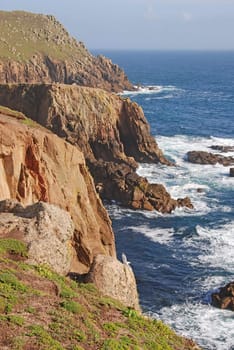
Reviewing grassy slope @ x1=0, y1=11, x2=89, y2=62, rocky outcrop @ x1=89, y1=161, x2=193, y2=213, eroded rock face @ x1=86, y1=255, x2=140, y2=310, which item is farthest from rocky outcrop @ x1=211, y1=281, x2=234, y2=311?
grassy slope @ x1=0, y1=11, x2=89, y2=62

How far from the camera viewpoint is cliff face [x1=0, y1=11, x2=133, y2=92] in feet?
452

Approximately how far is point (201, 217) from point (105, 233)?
21.9 metres

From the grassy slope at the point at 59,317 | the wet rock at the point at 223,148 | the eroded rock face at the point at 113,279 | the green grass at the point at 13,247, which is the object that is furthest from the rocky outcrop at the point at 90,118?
the grassy slope at the point at 59,317

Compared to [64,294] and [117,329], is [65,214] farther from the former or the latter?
[117,329]

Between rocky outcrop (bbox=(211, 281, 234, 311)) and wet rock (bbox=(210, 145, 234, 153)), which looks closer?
rocky outcrop (bbox=(211, 281, 234, 311))

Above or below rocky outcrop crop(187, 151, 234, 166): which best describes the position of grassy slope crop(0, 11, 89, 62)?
above

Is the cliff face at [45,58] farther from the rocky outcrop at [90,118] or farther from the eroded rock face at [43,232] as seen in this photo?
the eroded rock face at [43,232]

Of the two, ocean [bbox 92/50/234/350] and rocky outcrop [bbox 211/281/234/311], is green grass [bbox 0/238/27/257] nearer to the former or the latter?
ocean [bbox 92/50/234/350]

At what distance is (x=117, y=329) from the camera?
1609cm

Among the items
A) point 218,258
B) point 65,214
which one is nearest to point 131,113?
point 218,258

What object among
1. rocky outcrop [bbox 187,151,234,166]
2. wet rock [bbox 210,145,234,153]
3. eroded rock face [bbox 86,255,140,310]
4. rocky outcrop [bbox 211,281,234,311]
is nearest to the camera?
eroded rock face [bbox 86,255,140,310]

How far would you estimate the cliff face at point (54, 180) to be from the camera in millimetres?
29531

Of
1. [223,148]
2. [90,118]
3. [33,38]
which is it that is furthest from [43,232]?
[33,38]

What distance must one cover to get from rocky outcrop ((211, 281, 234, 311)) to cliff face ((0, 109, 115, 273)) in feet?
26.1
